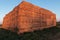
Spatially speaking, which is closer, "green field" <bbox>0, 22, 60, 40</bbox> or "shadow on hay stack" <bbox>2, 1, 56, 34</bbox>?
"green field" <bbox>0, 22, 60, 40</bbox>

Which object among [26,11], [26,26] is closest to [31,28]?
[26,26]

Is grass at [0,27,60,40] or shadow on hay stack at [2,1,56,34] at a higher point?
shadow on hay stack at [2,1,56,34]

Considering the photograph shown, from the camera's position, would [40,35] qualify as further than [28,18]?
No

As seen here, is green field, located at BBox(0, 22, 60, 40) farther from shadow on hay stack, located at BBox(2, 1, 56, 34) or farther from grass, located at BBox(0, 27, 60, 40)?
shadow on hay stack, located at BBox(2, 1, 56, 34)

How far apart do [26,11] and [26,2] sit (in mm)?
1337

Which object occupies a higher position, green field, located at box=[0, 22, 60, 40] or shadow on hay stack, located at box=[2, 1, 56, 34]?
shadow on hay stack, located at box=[2, 1, 56, 34]

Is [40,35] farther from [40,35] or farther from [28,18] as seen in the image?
[28,18]

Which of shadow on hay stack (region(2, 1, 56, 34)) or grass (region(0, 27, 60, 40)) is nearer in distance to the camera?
grass (region(0, 27, 60, 40))

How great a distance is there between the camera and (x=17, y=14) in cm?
2438

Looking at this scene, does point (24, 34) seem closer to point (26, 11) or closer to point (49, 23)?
point (26, 11)

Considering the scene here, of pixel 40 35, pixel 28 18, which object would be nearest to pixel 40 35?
pixel 40 35

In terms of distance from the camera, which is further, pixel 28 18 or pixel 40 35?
pixel 28 18

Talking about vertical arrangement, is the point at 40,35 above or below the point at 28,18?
below

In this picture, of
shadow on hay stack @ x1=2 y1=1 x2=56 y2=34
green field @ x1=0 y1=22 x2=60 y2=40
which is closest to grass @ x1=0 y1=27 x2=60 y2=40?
green field @ x1=0 y1=22 x2=60 y2=40
